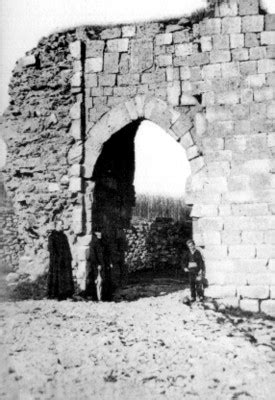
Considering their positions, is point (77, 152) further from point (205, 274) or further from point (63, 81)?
point (205, 274)

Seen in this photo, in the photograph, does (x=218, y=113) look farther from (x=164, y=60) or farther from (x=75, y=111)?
(x=75, y=111)

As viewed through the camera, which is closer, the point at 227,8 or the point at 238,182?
the point at 238,182

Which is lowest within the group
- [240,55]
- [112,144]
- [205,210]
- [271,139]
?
[205,210]

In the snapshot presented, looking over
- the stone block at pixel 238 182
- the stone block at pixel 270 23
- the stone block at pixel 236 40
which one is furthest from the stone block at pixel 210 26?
the stone block at pixel 238 182

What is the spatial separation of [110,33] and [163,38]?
101 centimetres

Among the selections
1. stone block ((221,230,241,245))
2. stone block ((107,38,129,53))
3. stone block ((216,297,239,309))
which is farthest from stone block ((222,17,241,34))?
stone block ((216,297,239,309))

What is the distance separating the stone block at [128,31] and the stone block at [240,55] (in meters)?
1.86

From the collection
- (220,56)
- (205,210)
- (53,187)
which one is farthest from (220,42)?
(53,187)

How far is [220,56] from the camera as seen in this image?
7641 millimetres

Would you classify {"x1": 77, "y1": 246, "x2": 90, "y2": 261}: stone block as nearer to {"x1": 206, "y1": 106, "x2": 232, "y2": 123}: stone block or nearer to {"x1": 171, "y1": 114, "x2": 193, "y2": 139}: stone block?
{"x1": 171, "y1": 114, "x2": 193, "y2": 139}: stone block

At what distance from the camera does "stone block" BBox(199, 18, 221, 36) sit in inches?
301

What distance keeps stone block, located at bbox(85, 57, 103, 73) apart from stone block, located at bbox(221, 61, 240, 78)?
2.25 m

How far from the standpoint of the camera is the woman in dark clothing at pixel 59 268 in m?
7.73

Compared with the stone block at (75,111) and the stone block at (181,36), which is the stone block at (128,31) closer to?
the stone block at (181,36)
